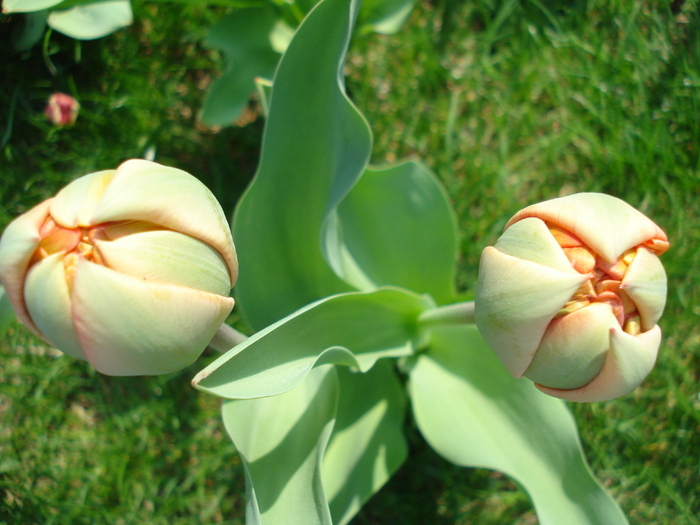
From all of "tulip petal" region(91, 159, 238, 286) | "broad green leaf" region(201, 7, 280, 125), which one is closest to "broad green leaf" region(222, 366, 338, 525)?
"tulip petal" region(91, 159, 238, 286)

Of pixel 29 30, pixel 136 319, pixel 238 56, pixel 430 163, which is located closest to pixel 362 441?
pixel 136 319

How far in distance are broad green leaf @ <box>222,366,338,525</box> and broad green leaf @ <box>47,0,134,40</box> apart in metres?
0.88

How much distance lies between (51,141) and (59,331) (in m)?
1.11

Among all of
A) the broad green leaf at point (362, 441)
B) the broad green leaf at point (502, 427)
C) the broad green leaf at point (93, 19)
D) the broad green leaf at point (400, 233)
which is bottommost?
the broad green leaf at point (362, 441)

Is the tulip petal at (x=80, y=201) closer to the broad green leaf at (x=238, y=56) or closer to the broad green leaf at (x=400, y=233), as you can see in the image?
the broad green leaf at (x=400, y=233)

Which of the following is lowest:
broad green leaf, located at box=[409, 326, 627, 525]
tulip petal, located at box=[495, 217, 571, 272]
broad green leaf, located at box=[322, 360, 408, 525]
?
broad green leaf, located at box=[322, 360, 408, 525]

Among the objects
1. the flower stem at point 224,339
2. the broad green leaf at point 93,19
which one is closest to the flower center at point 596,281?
the flower stem at point 224,339

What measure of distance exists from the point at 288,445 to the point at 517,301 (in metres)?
0.48

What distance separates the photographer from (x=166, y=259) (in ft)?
1.87

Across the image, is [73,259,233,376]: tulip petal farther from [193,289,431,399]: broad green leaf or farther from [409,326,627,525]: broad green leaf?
[409,326,627,525]: broad green leaf

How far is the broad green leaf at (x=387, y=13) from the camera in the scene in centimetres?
132

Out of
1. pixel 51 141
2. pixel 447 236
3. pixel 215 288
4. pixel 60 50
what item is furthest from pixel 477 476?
pixel 60 50

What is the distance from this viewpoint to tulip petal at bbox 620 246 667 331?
597 millimetres

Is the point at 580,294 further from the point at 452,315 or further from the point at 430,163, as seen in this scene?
the point at 430,163
